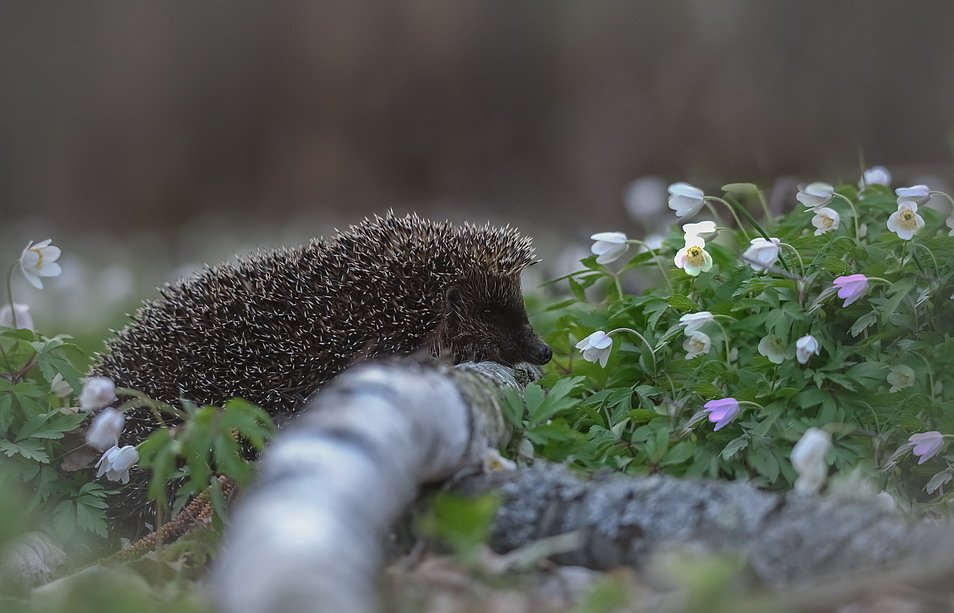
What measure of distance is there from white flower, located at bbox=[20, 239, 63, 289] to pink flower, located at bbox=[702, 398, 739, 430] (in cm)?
330

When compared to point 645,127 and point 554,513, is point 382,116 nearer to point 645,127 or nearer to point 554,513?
point 645,127

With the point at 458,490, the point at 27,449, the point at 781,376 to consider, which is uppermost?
the point at 27,449

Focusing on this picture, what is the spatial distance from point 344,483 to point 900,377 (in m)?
2.76

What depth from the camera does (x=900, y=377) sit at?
4172 mm

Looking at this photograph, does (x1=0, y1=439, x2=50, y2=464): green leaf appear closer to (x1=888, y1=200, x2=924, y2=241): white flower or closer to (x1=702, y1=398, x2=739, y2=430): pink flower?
(x1=702, y1=398, x2=739, y2=430): pink flower

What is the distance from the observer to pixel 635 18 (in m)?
16.5

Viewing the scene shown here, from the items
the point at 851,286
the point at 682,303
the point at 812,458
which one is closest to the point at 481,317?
the point at 682,303

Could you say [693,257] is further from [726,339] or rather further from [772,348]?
[772,348]

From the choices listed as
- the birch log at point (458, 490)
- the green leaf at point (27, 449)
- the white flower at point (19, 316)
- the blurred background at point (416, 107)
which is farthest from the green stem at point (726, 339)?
the blurred background at point (416, 107)

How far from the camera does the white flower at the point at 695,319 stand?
428cm

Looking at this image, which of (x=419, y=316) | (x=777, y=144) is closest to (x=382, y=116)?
(x=777, y=144)

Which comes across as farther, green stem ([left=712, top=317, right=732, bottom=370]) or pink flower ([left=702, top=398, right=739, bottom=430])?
green stem ([left=712, top=317, right=732, bottom=370])

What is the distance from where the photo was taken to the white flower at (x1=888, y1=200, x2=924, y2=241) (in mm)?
4277

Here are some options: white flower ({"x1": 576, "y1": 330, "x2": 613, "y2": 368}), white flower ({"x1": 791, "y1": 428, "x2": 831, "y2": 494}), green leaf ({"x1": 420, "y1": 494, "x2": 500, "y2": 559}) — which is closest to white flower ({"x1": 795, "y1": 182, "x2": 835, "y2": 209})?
white flower ({"x1": 576, "y1": 330, "x2": 613, "y2": 368})
